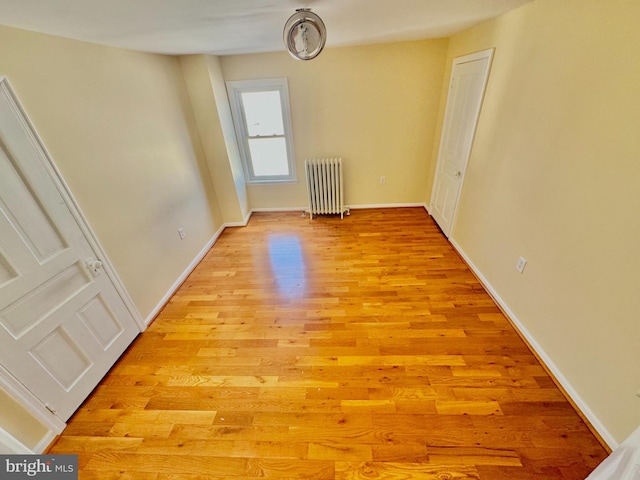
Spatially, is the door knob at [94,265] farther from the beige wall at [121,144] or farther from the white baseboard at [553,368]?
the white baseboard at [553,368]

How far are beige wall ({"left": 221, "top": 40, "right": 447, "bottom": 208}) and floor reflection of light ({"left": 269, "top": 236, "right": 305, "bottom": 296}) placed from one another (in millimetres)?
1081

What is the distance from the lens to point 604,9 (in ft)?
4.10

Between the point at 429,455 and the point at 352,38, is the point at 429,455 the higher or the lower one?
the lower one

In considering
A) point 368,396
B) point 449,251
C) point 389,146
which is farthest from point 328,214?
point 368,396

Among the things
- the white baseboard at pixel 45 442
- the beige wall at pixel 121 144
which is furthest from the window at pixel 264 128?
the white baseboard at pixel 45 442

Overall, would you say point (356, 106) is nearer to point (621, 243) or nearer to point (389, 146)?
point (389, 146)

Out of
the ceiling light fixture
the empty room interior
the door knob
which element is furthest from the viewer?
the door knob

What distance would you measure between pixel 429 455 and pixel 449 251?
210 cm

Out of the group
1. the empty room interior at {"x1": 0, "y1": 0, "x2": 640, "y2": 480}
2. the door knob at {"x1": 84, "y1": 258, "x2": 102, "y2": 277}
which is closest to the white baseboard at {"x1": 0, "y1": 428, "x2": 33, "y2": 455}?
the empty room interior at {"x1": 0, "y1": 0, "x2": 640, "y2": 480}

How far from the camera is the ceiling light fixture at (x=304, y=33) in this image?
156 centimetres

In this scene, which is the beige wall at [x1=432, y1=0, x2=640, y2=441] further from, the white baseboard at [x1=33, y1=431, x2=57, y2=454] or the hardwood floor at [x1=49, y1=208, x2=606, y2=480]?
the white baseboard at [x1=33, y1=431, x2=57, y2=454]

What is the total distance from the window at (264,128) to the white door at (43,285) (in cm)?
244

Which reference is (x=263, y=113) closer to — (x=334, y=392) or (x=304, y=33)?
(x=304, y=33)

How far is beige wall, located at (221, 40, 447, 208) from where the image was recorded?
3.09 meters
